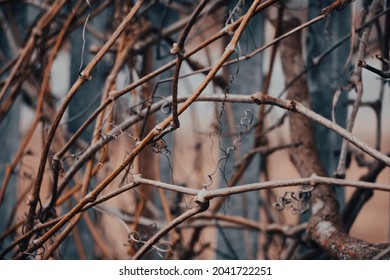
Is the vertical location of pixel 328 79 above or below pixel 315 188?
above

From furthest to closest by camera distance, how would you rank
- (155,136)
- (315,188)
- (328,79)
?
(328,79) < (315,188) < (155,136)

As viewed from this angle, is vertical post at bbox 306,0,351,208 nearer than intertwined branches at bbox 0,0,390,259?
No

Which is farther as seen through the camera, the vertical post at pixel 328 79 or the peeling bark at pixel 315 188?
the vertical post at pixel 328 79

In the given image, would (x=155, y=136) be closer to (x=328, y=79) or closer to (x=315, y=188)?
(x=315, y=188)

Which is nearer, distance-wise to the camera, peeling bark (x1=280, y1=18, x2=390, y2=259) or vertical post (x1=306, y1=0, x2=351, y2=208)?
peeling bark (x1=280, y1=18, x2=390, y2=259)

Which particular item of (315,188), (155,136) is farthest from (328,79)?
(155,136)

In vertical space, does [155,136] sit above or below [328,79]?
below

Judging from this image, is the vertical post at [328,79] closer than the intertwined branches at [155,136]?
No

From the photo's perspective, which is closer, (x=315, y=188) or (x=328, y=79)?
(x=315, y=188)

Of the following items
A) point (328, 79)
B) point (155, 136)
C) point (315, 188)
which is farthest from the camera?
point (328, 79)

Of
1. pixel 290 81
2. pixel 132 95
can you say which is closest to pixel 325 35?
pixel 290 81

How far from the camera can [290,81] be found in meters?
0.96

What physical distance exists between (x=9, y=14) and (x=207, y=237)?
0.68 meters
